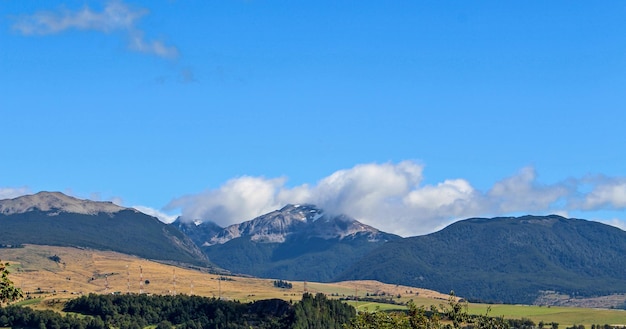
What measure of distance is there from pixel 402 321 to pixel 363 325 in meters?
24.3

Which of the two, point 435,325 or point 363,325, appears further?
point 363,325

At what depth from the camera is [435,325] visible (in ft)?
497

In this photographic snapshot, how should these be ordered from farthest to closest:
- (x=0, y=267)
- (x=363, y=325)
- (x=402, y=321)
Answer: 1. (x=363, y=325)
2. (x=402, y=321)
3. (x=0, y=267)

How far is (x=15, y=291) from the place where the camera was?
104188 mm

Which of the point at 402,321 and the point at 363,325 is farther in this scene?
the point at 363,325

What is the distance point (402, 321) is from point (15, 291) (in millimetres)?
74811

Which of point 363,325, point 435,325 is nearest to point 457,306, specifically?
point 435,325

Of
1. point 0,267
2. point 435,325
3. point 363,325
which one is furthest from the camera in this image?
point 363,325

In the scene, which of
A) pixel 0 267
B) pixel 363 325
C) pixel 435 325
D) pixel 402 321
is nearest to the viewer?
pixel 0 267

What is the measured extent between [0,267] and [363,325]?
3688 inches

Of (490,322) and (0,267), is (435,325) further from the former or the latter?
(0,267)

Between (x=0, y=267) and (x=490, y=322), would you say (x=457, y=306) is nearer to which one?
(x=490, y=322)

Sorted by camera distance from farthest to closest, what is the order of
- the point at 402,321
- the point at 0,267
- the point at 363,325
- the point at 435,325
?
the point at 363,325 < the point at 402,321 < the point at 435,325 < the point at 0,267

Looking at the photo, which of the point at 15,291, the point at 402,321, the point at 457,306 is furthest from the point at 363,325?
the point at 15,291
